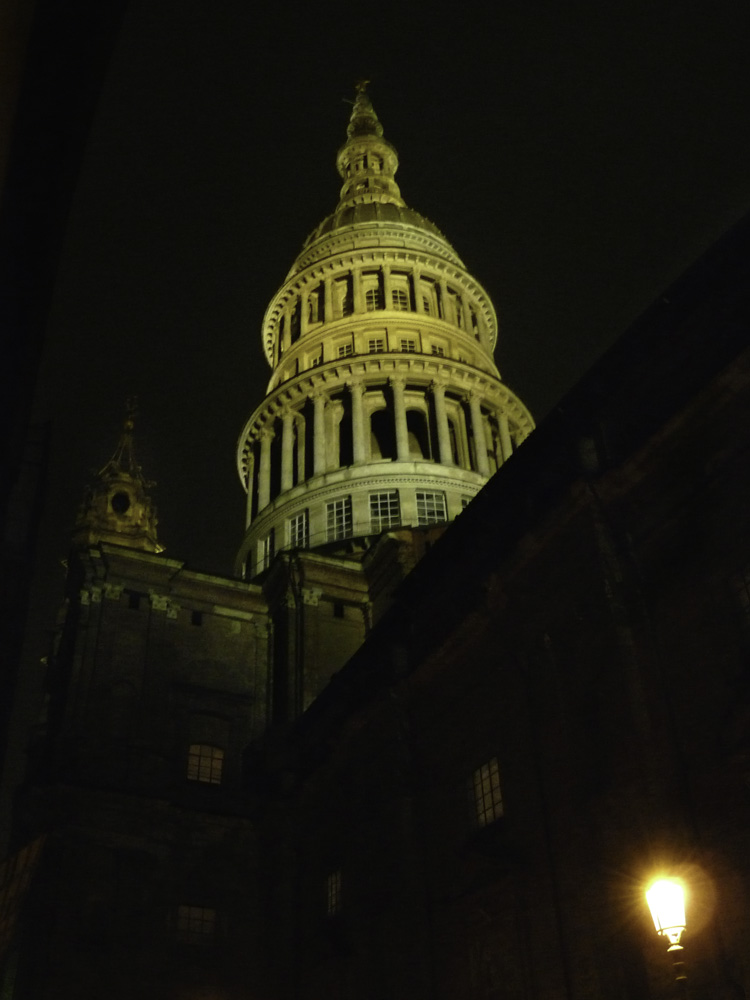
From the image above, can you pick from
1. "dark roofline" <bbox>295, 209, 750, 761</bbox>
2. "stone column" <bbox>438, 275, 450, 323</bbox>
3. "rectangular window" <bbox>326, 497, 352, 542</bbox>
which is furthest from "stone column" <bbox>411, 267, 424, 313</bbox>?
"dark roofline" <bbox>295, 209, 750, 761</bbox>

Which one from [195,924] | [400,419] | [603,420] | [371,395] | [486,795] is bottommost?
[195,924]

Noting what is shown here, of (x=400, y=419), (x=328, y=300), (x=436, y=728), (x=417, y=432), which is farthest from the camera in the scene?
(x=328, y=300)

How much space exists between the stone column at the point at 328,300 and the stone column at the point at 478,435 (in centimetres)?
1093

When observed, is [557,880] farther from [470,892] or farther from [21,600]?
[21,600]

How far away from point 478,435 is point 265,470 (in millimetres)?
12271

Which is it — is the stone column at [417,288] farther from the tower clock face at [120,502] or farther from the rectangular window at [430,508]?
the tower clock face at [120,502]

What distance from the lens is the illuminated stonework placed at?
4778cm

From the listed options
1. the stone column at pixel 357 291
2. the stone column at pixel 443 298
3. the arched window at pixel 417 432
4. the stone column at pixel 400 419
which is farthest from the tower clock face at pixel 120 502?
the stone column at pixel 443 298

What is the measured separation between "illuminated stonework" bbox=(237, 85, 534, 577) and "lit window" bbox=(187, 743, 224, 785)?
13.9 metres

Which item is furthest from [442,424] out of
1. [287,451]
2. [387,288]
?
[387,288]

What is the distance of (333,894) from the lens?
26.5 metres

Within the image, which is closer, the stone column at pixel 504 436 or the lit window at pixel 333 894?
the lit window at pixel 333 894

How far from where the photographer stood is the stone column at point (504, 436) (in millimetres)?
51812

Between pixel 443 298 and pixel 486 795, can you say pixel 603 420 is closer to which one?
pixel 486 795
